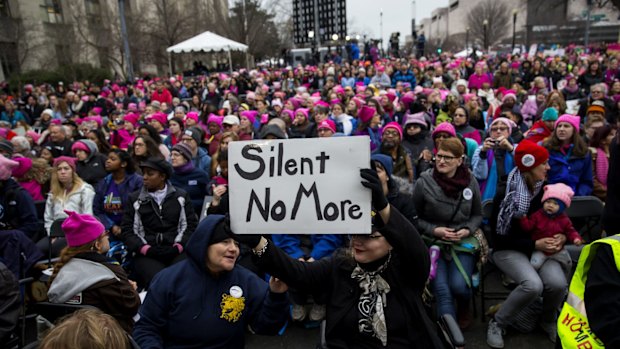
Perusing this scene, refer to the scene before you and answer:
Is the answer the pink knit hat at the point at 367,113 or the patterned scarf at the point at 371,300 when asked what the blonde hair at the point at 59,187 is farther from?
the pink knit hat at the point at 367,113

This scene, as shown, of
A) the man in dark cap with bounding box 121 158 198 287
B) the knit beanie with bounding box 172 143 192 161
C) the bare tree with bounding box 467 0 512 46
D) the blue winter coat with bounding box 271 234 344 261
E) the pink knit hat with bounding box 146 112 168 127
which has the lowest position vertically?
the blue winter coat with bounding box 271 234 344 261

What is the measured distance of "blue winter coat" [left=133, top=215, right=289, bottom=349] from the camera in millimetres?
2650

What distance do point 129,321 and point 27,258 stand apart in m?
1.94

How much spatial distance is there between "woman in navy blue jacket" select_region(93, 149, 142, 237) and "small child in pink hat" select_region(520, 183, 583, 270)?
14.2 ft

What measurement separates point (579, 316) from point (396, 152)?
3542mm

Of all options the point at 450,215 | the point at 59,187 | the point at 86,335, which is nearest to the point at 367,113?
the point at 450,215

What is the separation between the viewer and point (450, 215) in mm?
3861

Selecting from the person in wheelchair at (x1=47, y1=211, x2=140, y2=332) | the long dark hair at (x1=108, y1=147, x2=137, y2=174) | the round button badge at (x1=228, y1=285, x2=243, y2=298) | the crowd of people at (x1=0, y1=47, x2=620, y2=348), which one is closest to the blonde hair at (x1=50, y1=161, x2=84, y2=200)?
the crowd of people at (x1=0, y1=47, x2=620, y2=348)

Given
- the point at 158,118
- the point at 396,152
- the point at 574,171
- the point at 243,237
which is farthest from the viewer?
the point at 158,118

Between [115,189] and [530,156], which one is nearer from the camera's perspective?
[530,156]

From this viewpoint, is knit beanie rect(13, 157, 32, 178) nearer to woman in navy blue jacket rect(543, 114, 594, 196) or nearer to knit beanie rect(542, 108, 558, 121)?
woman in navy blue jacket rect(543, 114, 594, 196)

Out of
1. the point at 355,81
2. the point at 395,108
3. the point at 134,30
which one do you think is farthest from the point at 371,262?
the point at 134,30

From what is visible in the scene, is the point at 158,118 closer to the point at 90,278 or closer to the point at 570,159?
the point at 90,278

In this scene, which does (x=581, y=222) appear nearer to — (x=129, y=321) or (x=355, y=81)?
(x=129, y=321)
